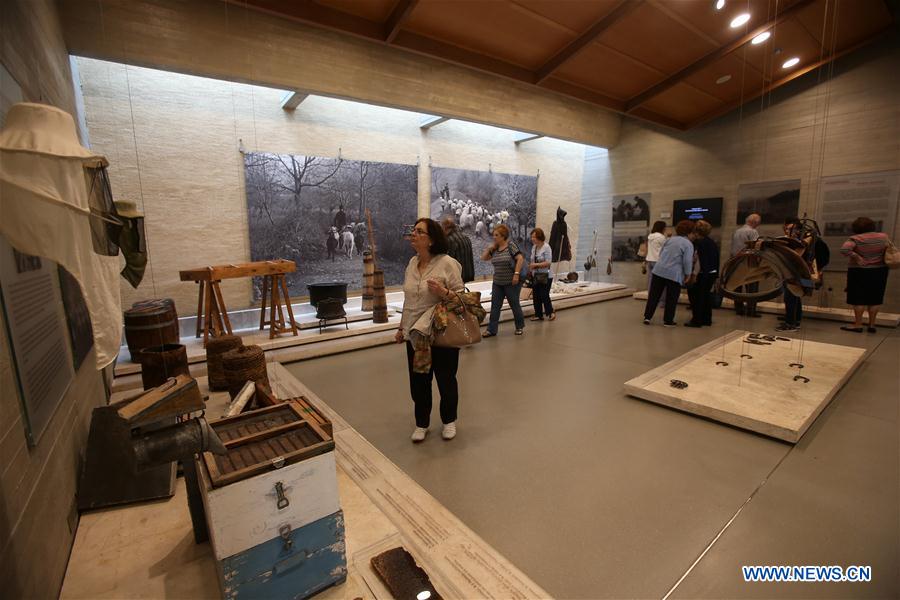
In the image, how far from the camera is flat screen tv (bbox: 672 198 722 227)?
9.60m

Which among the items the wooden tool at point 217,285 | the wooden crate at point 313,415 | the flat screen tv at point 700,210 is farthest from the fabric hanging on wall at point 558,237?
the wooden crate at point 313,415

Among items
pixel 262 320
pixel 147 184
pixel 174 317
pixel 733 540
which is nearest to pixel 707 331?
pixel 733 540

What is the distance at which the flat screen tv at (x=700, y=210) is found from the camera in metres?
9.60

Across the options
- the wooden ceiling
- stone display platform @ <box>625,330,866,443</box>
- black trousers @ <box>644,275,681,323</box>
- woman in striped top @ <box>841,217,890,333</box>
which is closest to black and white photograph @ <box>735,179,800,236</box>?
the wooden ceiling

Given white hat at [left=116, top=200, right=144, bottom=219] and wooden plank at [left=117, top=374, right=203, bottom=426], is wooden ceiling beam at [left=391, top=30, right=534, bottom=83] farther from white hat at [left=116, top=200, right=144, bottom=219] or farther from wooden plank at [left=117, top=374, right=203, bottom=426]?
wooden plank at [left=117, top=374, right=203, bottom=426]

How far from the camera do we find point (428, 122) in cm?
785

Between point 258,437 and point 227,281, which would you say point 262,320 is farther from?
point 258,437

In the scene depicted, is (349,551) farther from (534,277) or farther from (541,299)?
(541,299)

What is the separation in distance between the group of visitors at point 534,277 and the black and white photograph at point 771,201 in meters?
2.18

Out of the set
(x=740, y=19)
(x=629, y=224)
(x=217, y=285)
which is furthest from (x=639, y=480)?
(x=629, y=224)

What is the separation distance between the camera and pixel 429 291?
2898mm

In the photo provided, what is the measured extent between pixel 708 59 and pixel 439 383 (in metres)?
8.53

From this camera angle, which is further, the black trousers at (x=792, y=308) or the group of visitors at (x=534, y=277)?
the black trousers at (x=792, y=308)

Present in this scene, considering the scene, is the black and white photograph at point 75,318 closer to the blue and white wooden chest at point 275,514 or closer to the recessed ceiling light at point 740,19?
the blue and white wooden chest at point 275,514
